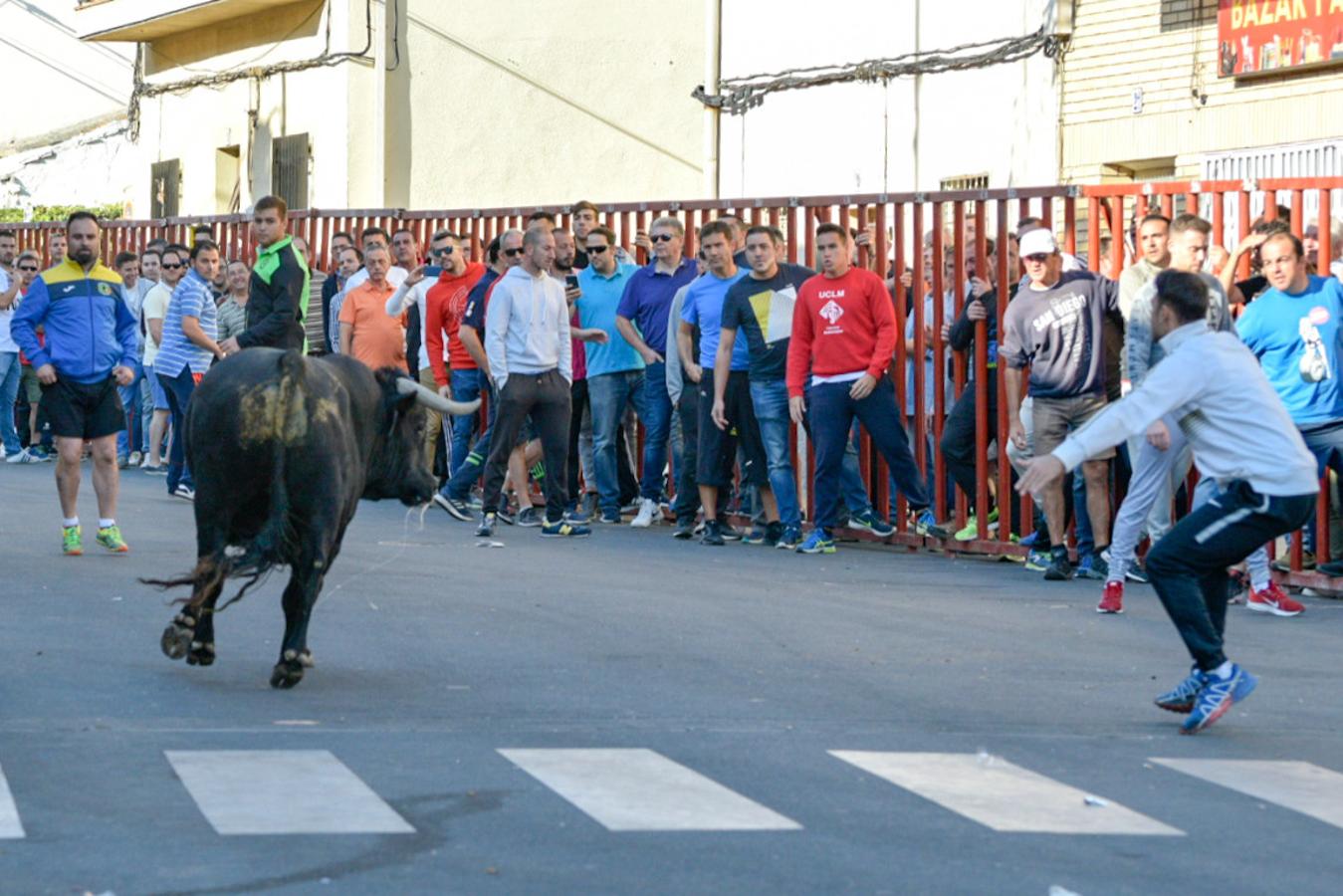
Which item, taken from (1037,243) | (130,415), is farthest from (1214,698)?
(130,415)

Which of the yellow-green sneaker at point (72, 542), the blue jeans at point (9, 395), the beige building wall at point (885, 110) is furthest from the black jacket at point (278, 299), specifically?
the beige building wall at point (885, 110)

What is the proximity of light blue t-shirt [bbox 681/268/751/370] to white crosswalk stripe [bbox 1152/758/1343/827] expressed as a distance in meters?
8.18

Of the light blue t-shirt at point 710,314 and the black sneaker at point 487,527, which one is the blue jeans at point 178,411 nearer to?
the black sneaker at point 487,527

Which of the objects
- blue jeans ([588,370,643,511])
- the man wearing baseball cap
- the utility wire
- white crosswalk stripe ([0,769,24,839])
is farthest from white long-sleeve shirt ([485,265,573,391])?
white crosswalk stripe ([0,769,24,839])

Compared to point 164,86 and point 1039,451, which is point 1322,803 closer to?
point 1039,451

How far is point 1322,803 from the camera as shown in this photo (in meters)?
7.69

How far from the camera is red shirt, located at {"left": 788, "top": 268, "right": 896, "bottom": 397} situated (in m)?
15.6

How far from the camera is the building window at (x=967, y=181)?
24875 millimetres

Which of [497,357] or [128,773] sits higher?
[497,357]

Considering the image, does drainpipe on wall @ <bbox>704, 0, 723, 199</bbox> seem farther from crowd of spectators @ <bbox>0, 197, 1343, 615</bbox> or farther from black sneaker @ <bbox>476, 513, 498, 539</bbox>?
black sneaker @ <bbox>476, 513, 498, 539</bbox>

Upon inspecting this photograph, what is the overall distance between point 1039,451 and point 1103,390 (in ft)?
1.76

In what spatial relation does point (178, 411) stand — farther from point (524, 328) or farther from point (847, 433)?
point (847, 433)

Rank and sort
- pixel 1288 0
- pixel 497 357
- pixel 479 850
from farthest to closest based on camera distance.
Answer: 1. pixel 1288 0
2. pixel 497 357
3. pixel 479 850

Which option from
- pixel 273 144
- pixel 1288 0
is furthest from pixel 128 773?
pixel 273 144
